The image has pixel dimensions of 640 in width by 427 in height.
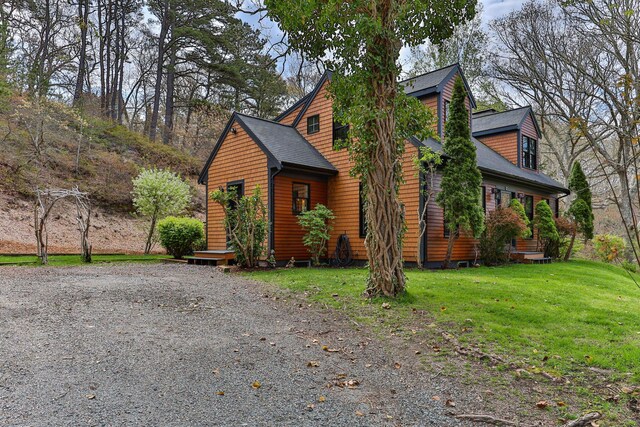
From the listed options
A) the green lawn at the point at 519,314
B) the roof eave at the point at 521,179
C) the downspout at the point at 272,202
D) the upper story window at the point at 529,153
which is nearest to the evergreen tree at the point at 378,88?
the green lawn at the point at 519,314

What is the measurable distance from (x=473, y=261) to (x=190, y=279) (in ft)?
27.3

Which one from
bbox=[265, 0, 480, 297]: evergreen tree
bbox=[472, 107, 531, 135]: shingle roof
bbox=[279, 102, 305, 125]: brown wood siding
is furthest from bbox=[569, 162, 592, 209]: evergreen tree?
bbox=[265, 0, 480, 297]: evergreen tree

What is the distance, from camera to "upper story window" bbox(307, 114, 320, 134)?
13.6 metres

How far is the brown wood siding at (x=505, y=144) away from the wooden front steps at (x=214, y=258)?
1160cm

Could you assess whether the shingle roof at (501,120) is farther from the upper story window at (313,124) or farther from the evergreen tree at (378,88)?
the evergreen tree at (378,88)

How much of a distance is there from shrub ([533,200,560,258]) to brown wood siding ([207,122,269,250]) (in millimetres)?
9938

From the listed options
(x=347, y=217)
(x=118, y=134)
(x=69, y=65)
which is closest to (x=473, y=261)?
(x=347, y=217)

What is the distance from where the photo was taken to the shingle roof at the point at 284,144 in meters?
11.8

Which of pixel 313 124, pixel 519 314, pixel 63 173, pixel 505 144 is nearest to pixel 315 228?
pixel 313 124

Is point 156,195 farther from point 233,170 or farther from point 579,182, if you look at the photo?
point 579,182

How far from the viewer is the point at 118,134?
2294 cm

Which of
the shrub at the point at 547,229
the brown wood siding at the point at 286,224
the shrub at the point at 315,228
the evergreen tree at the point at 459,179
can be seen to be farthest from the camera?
the shrub at the point at 547,229

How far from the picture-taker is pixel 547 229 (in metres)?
14.5

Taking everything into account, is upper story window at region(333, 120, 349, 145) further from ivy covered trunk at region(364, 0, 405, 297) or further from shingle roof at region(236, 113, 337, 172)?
ivy covered trunk at region(364, 0, 405, 297)
